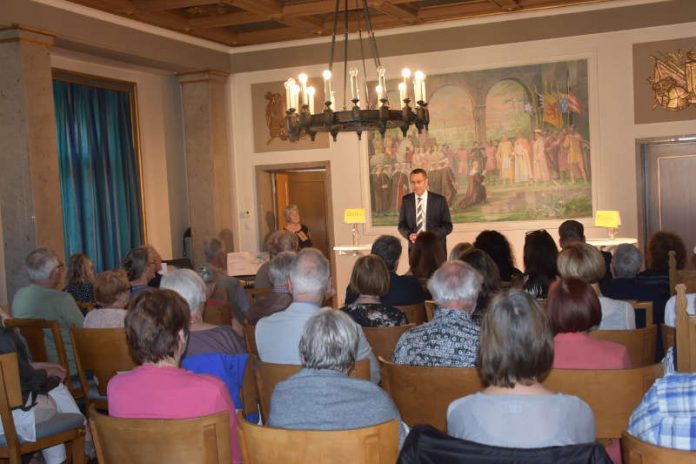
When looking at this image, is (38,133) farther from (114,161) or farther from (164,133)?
(164,133)

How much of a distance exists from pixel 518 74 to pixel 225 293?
591 centimetres

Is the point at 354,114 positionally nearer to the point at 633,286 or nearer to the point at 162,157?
the point at 633,286

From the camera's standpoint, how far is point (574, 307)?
10.4ft

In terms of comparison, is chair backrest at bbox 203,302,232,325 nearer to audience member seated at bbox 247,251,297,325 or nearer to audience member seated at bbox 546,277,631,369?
audience member seated at bbox 247,251,297,325

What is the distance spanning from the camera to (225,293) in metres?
5.89

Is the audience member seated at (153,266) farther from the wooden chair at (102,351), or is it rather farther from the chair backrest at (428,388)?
the chair backrest at (428,388)

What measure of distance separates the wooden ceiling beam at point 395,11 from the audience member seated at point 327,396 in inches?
284

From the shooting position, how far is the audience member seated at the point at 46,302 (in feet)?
17.1

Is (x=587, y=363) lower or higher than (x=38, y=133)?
lower

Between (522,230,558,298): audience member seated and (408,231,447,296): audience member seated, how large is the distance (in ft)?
4.38

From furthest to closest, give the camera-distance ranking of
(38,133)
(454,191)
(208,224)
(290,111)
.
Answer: (208,224), (454,191), (38,133), (290,111)

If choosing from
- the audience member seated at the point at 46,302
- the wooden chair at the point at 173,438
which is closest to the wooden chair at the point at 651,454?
the wooden chair at the point at 173,438

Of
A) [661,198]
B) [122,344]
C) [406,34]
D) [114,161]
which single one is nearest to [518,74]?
[406,34]

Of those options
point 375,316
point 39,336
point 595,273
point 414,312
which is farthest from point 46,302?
point 595,273
